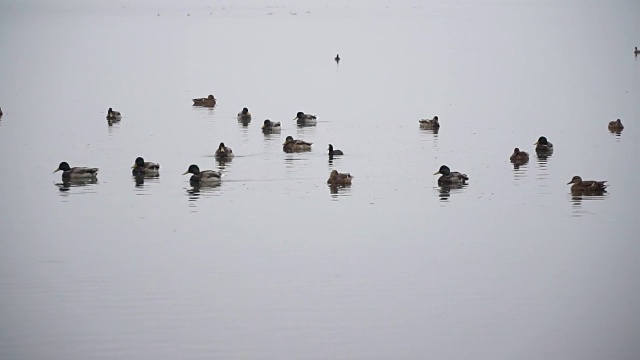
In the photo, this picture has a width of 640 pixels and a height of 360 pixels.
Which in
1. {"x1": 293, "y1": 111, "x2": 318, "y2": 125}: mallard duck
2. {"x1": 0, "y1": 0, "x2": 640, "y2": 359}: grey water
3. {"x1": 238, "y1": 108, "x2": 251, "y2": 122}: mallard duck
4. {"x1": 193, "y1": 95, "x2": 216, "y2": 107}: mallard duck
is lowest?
{"x1": 0, "y1": 0, "x2": 640, "y2": 359}: grey water

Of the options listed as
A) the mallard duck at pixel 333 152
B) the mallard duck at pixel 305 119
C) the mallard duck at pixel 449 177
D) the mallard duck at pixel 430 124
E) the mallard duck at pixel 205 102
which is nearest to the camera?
the mallard duck at pixel 449 177

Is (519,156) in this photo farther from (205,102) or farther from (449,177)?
(205,102)

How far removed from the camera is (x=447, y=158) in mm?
26203

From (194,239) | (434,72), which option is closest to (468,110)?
(434,72)

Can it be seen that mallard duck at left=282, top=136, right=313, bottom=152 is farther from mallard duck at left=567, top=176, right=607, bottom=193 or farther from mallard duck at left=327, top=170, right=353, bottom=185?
mallard duck at left=567, top=176, right=607, bottom=193

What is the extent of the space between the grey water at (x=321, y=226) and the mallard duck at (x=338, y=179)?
194mm

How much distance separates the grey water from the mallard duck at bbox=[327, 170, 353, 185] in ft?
0.64

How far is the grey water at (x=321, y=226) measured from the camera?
1304 centimetres

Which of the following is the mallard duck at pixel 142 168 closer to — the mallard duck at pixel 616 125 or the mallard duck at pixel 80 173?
the mallard duck at pixel 80 173

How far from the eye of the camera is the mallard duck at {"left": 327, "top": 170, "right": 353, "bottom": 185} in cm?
2186

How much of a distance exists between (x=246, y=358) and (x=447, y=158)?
14759 millimetres

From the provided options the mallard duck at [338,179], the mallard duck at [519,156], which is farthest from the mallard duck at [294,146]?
the mallard duck at [519,156]

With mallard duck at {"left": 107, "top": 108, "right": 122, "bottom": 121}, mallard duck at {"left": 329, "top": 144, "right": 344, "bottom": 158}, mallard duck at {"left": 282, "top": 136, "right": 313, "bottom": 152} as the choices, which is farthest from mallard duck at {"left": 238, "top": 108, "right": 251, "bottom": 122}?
mallard duck at {"left": 329, "top": 144, "right": 344, "bottom": 158}

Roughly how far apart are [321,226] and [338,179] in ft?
11.8
